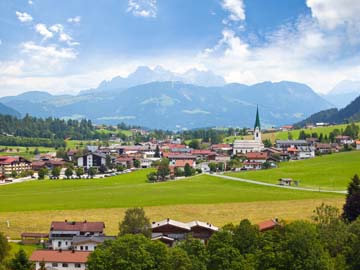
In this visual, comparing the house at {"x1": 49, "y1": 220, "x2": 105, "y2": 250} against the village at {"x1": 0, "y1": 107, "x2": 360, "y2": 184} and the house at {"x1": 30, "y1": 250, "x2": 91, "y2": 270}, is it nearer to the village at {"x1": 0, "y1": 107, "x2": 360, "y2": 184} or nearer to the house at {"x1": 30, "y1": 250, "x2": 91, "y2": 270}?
the house at {"x1": 30, "y1": 250, "x2": 91, "y2": 270}

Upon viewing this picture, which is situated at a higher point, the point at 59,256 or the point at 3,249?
the point at 3,249

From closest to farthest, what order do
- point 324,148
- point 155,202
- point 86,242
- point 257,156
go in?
point 86,242 < point 155,202 < point 257,156 < point 324,148

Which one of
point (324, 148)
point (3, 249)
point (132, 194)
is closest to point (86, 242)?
point (3, 249)

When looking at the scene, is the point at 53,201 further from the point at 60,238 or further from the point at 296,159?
the point at 296,159

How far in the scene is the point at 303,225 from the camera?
3188 cm

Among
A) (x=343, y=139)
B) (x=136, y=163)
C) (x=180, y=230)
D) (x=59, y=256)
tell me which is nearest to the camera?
(x=59, y=256)

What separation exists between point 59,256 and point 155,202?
1153 inches

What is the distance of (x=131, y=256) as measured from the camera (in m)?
29.1

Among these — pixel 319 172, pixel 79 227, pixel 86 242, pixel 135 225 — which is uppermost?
pixel 135 225

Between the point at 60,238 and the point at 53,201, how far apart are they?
945 inches

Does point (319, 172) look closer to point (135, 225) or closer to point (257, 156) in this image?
point (257, 156)

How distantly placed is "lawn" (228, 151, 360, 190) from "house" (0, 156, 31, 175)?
175 feet

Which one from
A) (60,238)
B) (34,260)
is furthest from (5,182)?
(34,260)

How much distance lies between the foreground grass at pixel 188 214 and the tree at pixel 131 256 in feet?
57.6
